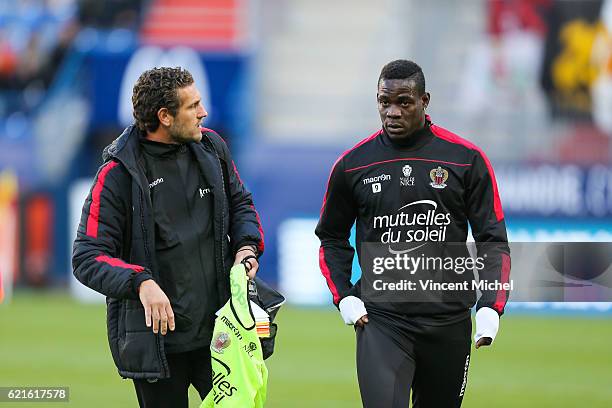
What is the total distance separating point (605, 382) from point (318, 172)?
7962 mm

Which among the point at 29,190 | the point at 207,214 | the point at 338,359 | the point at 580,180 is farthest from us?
the point at 29,190

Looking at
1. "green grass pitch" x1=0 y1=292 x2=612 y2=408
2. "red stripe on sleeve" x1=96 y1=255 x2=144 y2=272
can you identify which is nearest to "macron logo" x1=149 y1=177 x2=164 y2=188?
"red stripe on sleeve" x1=96 y1=255 x2=144 y2=272

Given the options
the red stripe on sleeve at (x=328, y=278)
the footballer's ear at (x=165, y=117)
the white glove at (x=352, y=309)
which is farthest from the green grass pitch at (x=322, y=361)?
the footballer's ear at (x=165, y=117)

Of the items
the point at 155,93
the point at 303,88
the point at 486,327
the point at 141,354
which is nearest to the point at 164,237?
the point at 141,354

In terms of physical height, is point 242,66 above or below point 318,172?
above

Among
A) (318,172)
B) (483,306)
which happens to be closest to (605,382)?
(483,306)

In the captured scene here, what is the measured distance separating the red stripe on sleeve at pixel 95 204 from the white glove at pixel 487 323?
5.84 feet

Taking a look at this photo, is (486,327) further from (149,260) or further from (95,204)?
(95,204)

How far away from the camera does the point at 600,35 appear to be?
690 inches

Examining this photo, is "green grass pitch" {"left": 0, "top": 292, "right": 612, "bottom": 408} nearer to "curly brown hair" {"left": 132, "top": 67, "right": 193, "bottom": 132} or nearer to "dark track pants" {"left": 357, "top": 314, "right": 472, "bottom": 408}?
"dark track pants" {"left": 357, "top": 314, "right": 472, "bottom": 408}

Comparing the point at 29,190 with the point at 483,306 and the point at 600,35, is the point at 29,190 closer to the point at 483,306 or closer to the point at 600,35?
the point at 600,35

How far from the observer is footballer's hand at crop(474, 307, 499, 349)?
5.22 m

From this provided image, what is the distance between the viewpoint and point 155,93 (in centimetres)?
512

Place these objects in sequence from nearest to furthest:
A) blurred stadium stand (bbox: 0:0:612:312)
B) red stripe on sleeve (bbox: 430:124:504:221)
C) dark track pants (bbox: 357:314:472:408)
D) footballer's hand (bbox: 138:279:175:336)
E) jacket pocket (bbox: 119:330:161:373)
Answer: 1. footballer's hand (bbox: 138:279:175:336)
2. jacket pocket (bbox: 119:330:161:373)
3. dark track pants (bbox: 357:314:472:408)
4. red stripe on sleeve (bbox: 430:124:504:221)
5. blurred stadium stand (bbox: 0:0:612:312)
